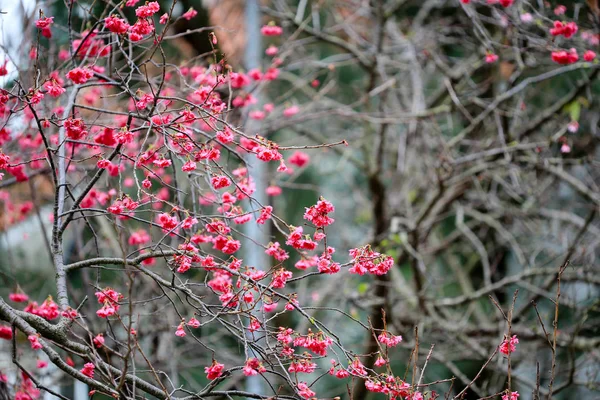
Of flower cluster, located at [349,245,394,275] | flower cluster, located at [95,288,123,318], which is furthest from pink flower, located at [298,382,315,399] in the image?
flower cluster, located at [95,288,123,318]

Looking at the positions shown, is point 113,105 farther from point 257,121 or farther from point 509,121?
point 509,121

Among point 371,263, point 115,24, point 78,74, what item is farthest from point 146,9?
point 371,263

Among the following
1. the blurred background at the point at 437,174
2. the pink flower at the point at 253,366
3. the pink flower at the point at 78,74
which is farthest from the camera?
the blurred background at the point at 437,174

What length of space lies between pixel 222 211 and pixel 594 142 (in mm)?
4939

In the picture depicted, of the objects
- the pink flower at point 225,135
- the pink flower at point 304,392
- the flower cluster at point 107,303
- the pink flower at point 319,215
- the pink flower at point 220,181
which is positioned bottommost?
the pink flower at point 304,392

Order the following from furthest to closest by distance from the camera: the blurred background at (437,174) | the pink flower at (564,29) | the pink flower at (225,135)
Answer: the blurred background at (437,174)
the pink flower at (564,29)
the pink flower at (225,135)

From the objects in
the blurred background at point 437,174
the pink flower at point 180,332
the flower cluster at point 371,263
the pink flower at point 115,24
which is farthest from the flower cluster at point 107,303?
the blurred background at point 437,174

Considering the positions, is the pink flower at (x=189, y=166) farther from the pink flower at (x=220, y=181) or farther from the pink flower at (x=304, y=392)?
the pink flower at (x=304, y=392)

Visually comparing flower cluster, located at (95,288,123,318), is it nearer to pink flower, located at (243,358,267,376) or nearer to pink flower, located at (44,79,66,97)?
pink flower, located at (243,358,267,376)

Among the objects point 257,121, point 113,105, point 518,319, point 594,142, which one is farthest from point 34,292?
point 594,142

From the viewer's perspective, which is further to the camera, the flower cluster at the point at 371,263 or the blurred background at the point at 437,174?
the blurred background at the point at 437,174

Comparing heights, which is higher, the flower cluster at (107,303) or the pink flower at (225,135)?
the pink flower at (225,135)

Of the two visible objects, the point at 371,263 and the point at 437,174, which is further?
the point at 437,174

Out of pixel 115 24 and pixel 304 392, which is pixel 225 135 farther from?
pixel 304 392
